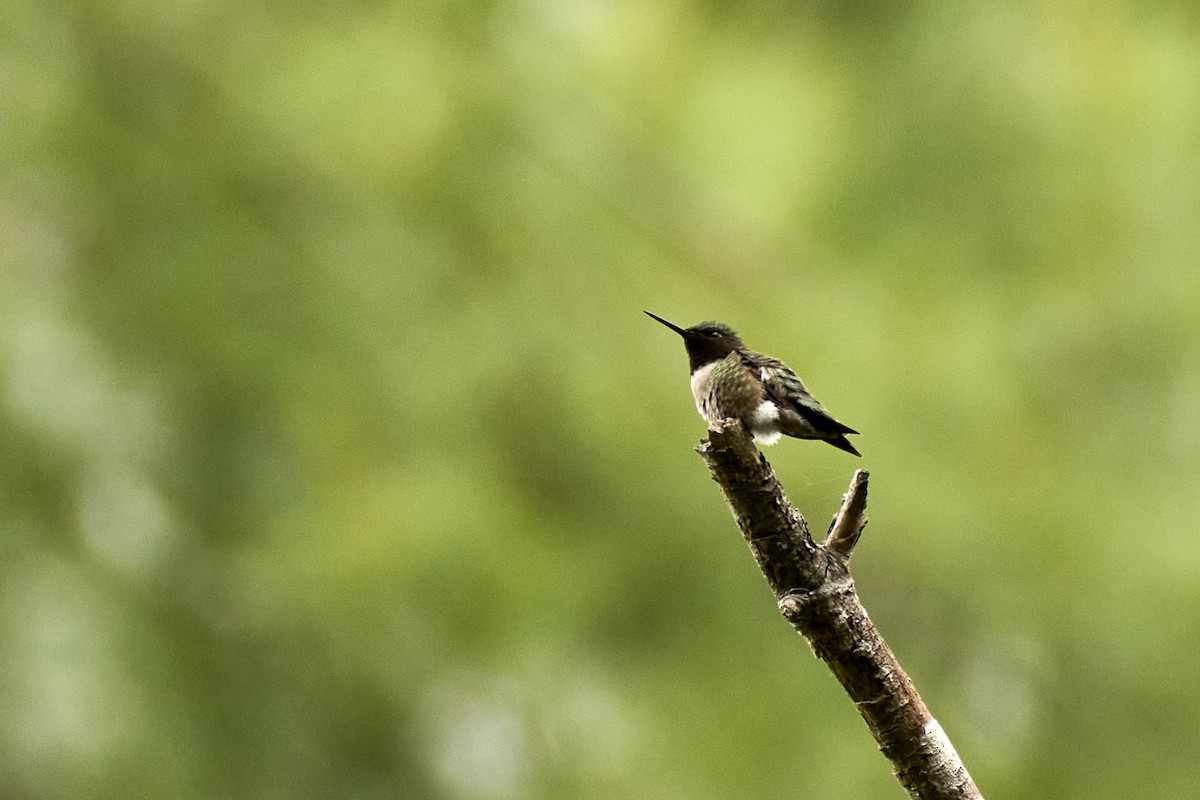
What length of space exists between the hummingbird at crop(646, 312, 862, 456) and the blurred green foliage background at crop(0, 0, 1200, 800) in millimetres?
766

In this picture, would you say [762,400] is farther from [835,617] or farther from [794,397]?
[835,617]

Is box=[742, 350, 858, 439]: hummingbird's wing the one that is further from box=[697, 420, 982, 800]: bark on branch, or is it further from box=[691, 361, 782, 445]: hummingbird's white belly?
box=[697, 420, 982, 800]: bark on branch

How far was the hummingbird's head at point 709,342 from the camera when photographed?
2.13 meters

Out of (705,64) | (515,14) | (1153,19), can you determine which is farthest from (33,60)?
(1153,19)

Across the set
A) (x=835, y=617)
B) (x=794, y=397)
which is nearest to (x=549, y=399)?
(x=794, y=397)

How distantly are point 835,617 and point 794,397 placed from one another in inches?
16.7

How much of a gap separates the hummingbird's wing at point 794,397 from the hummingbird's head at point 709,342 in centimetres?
15

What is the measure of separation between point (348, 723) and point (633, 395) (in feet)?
3.35

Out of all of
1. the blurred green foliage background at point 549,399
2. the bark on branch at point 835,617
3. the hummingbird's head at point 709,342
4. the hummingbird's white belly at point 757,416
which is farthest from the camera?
the blurred green foliage background at point 549,399

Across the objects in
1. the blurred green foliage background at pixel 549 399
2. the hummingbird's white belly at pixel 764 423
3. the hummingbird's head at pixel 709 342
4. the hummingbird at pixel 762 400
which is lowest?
the hummingbird's white belly at pixel 764 423

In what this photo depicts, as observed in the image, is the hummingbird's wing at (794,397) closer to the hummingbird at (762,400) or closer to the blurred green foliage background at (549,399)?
the hummingbird at (762,400)

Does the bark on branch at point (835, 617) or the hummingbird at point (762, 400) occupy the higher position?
the hummingbird at point (762, 400)

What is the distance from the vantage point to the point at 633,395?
10.2 ft

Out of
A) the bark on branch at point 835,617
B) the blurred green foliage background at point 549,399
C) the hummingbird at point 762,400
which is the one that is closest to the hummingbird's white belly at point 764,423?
the hummingbird at point 762,400
